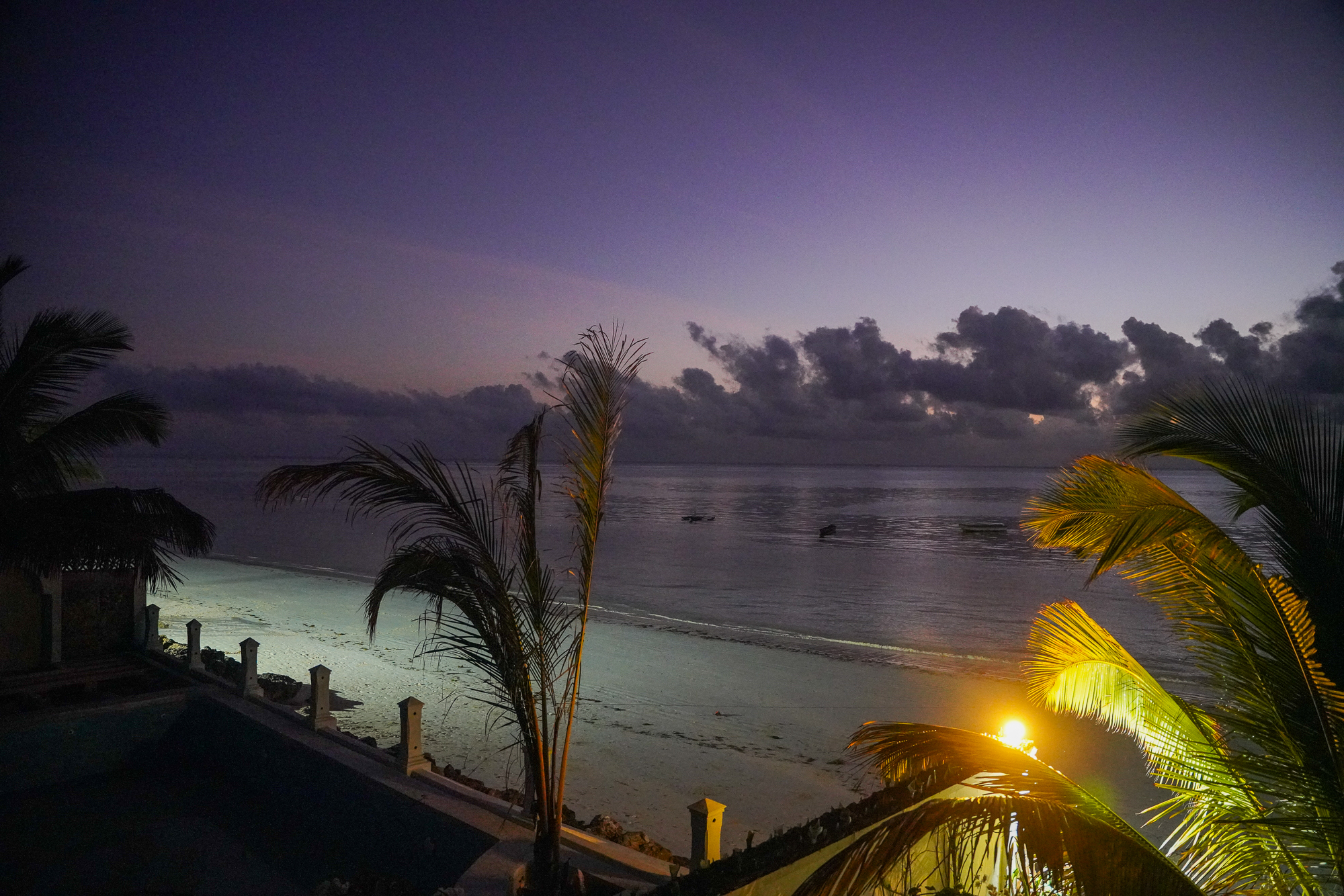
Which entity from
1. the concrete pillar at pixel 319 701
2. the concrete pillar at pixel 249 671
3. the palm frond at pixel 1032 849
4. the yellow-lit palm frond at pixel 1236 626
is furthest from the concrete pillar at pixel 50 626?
the yellow-lit palm frond at pixel 1236 626

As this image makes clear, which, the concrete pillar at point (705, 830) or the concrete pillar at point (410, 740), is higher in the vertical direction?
the concrete pillar at point (705, 830)

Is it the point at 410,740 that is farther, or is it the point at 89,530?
the point at 89,530

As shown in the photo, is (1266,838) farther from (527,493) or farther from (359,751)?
(359,751)

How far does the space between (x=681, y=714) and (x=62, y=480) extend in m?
8.87

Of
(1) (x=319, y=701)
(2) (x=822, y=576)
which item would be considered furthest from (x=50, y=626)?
(2) (x=822, y=576)

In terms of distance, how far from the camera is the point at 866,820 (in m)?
3.62

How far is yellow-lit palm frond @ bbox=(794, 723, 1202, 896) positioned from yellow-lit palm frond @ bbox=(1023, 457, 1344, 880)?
1.91ft

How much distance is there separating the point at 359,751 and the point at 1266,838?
6.72m

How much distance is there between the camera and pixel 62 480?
27.8ft

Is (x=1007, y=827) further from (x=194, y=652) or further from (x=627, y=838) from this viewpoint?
(x=194, y=652)

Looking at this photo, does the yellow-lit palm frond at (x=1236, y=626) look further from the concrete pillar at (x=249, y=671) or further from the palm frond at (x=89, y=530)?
the concrete pillar at (x=249, y=671)

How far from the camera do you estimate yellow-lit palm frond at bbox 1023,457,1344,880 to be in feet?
10.6

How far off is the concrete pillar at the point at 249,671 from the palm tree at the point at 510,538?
182 inches

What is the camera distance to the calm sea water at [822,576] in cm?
1994
